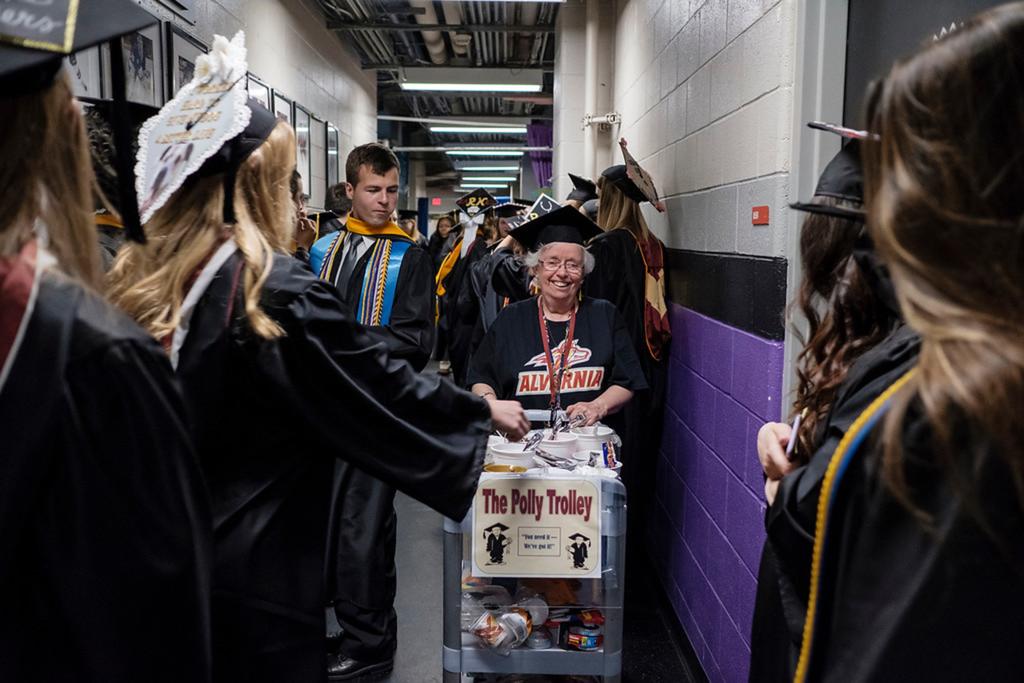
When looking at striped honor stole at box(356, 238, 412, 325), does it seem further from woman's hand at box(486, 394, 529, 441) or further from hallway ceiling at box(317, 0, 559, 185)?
hallway ceiling at box(317, 0, 559, 185)

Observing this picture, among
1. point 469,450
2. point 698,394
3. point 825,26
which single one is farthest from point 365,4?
point 469,450

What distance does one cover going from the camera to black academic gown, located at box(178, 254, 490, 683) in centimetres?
152

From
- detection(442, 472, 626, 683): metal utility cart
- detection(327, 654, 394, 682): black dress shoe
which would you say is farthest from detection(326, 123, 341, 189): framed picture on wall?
detection(442, 472, 626, 683): metal utility cart

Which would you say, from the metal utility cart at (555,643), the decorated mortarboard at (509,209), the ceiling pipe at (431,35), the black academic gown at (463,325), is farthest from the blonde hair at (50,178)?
the ceiling pipe at (431,35)

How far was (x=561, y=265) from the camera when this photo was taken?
3260 millimetres

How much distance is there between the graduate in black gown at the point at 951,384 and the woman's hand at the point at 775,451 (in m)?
0.53

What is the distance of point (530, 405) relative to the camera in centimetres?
316

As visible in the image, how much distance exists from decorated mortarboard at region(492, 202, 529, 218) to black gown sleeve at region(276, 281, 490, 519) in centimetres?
545

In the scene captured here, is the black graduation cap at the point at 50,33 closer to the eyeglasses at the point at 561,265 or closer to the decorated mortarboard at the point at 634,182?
the eyeglasses at the point at 561,265

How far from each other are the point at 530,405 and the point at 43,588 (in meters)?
2.32

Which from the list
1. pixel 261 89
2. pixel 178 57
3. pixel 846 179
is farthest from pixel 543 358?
pixel 261 89

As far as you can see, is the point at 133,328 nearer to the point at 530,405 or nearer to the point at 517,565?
the point at 517,565

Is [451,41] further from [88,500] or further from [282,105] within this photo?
[88,500]

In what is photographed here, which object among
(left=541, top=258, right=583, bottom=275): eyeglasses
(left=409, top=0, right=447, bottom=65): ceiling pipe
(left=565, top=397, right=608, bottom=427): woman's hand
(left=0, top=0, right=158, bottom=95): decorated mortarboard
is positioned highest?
(left=409, top=0, right=447, bottom=65): ceiling pipe
